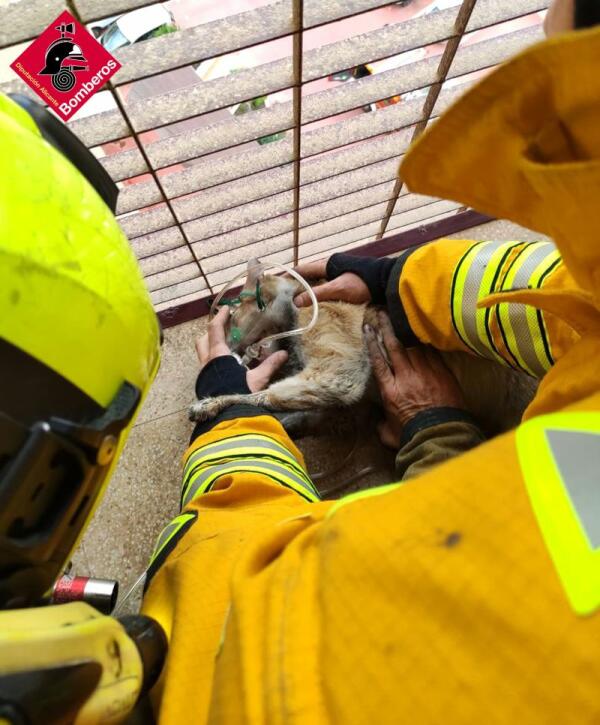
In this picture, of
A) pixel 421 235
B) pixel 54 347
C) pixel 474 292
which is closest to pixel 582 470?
pixel 54 347

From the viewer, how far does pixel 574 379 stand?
1.54 ft

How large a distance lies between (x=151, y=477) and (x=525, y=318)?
3.01 feet

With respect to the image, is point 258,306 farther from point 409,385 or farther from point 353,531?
point 353,531

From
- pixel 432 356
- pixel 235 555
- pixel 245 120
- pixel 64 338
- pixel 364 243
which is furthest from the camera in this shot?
pixel 364 243

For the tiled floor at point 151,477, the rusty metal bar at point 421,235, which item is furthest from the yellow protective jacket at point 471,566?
the rusty metal bar at point 421,235

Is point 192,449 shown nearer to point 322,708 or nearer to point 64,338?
point 64,338

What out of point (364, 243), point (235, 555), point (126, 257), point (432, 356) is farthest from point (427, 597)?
point (364, 243)

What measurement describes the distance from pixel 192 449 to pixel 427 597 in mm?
700

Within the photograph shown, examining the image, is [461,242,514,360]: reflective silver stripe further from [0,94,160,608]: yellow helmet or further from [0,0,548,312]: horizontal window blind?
[0,94,160,608]: yellow helmet

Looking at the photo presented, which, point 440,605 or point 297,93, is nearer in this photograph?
point 440,605

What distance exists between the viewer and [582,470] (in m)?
0.30

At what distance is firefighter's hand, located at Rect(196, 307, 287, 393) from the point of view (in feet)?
4.43

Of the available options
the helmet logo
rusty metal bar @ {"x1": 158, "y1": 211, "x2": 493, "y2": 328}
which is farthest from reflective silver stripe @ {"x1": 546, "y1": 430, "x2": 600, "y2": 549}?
rusty metal bar @ {"x1": 158, "y1": 211, "x2": 493, "y2": 328}

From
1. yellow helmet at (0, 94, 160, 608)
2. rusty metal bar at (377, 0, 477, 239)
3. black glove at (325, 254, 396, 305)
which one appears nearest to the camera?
yellow helmet at (0, 94, 160, 608)
